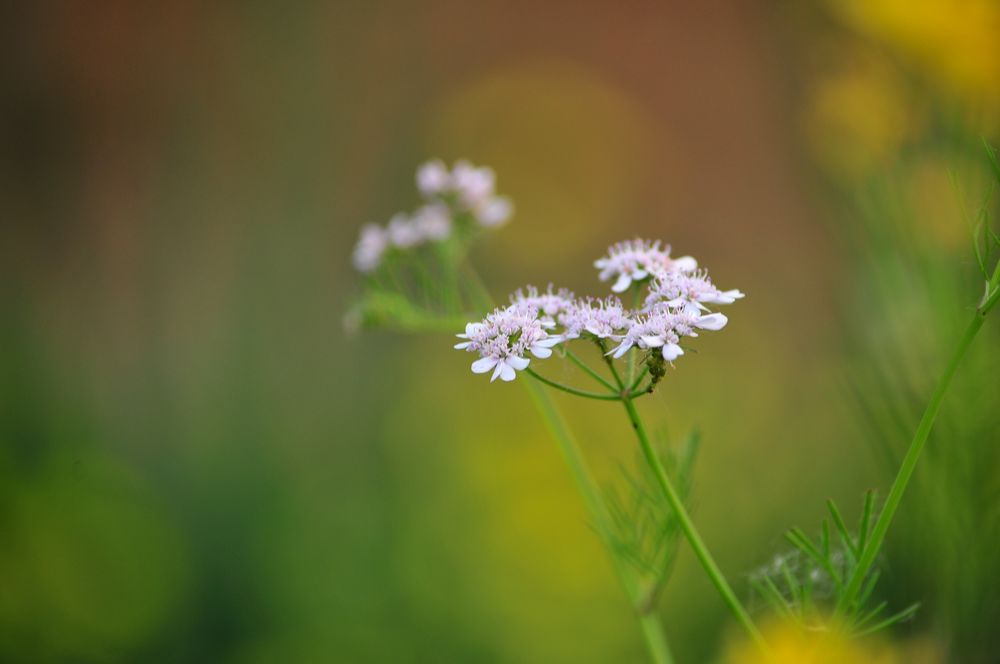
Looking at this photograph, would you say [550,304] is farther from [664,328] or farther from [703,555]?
[703,555]

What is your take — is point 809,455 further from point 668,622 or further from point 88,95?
point 88,95

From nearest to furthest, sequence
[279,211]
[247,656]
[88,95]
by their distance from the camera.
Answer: [247,656] < [279,211] < [88,95]

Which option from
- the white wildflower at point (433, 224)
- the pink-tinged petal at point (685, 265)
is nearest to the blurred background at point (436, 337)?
the pink-tinged petal at point (685, 265)

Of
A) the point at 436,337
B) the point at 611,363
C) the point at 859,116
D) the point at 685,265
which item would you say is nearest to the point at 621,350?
the point at 611,363

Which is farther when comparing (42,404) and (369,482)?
(369,482)

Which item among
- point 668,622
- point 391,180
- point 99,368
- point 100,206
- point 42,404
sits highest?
point 100,206

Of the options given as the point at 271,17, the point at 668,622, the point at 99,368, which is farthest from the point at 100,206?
the point at 668,622

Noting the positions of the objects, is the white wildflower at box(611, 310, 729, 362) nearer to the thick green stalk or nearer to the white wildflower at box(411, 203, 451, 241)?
the thick green stalk
